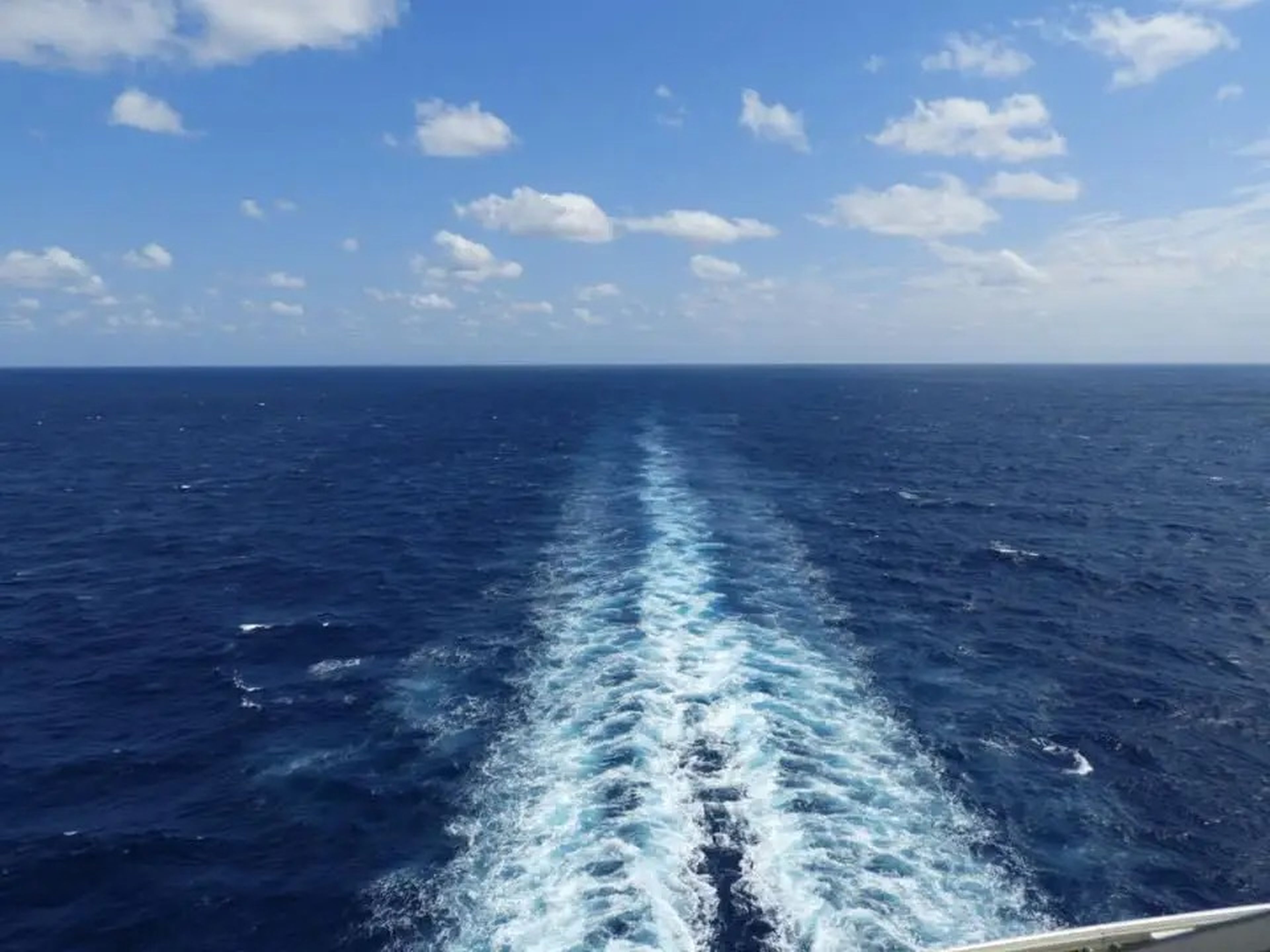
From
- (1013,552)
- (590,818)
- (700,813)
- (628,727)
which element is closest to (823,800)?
(700,813)

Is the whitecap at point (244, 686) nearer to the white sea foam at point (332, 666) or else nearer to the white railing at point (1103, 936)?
the white sea foam at point (332, 666)

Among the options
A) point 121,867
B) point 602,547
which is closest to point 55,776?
point 121,867

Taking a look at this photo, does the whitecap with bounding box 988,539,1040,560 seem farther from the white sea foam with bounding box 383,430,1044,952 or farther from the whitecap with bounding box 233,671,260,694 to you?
the whitecap with bounding box 233,671,260,694

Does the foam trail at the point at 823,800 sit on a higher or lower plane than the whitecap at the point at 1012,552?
lower

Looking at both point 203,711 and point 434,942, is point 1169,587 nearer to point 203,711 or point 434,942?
point 434,942

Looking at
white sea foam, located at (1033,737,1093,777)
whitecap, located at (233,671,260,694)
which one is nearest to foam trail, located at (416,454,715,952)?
whitecap, located at (233,671,260,694)

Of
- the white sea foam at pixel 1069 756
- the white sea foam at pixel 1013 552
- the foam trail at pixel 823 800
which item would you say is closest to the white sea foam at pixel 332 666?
the foam trail at pixel 823 800

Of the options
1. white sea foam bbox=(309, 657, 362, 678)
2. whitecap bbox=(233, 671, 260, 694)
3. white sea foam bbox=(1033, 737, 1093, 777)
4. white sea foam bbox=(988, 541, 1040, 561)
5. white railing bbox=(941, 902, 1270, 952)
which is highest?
white railing bbox=(941, 902, 1270, 952)
